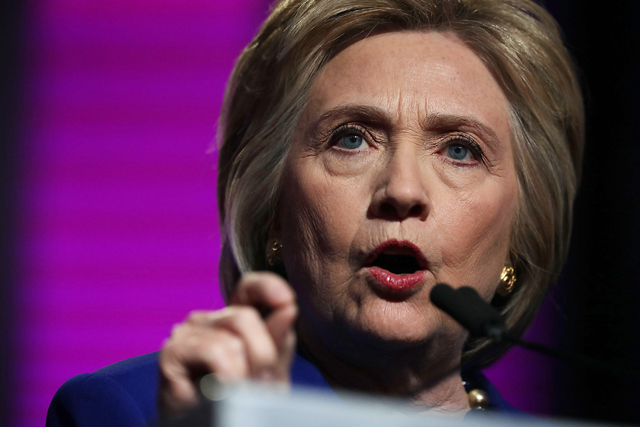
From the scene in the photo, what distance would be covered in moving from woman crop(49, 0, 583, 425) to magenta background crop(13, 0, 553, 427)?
3.19 ft

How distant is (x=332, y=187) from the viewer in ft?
4.57

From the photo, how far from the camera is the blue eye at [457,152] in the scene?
147 centimetres

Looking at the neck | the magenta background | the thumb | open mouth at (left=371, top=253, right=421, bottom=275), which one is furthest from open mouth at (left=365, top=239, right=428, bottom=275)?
the magenta background

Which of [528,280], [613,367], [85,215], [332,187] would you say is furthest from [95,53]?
[613,367]

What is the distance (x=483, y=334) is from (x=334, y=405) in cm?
48

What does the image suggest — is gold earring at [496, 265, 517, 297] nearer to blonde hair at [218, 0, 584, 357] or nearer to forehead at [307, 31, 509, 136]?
blonde hair at [218, 0, 584, 357]

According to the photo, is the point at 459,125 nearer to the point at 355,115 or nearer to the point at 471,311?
the point at 355,115

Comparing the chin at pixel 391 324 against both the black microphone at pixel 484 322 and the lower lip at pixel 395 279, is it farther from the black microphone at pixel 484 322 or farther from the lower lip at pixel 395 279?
the black microphone at pixel 484 322

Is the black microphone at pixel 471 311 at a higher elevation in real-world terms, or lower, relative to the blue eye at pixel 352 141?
lower

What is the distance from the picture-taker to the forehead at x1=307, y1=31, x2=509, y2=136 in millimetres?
1424

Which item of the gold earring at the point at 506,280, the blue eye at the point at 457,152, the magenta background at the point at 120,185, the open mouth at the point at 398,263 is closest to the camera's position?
the open mouth at the point at 398,263

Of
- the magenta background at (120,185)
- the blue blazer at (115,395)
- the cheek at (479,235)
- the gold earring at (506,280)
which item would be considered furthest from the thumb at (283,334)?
the magenta background at (120,185)

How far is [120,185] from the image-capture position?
2689mm

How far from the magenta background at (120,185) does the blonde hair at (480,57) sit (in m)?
0.95
